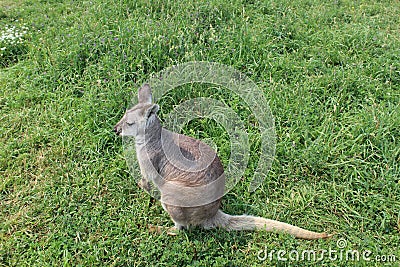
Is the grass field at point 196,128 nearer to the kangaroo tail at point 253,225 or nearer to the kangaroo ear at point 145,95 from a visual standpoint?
the kangaroo tail at point 253,225

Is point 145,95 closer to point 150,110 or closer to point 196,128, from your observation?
point 150,110

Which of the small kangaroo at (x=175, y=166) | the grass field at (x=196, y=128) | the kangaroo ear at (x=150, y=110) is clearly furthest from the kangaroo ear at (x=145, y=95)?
the grass field at (x=196, y=128)

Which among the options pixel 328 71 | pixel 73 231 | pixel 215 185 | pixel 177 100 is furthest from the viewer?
pixel 328 71

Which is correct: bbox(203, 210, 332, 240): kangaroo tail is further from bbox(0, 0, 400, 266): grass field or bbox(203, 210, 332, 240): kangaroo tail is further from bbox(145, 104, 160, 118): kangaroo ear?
bbox(145, 104, 160, 118): kangaroo ear

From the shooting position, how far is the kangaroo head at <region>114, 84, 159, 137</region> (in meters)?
2.79

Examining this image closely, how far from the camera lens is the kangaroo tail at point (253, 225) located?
3197mm

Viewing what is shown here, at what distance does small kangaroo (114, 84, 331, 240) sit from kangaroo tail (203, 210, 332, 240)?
128mm

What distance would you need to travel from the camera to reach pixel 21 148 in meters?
4.01

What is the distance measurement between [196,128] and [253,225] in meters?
1.29

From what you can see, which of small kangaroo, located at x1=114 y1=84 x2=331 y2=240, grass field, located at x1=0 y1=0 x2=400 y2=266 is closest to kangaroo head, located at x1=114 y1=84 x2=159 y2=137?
small kangaroo, located at x1=114 y1=84 x2=331 y2=240

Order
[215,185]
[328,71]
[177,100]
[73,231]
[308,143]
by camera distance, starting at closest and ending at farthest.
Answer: [215,185], [73,231], [308,143], [177,100], [328,71]

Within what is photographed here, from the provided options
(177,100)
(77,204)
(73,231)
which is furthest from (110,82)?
(73,231)

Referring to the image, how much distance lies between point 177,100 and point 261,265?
6.60 ft

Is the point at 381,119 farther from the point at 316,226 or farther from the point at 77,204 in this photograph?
the point at 77,204
